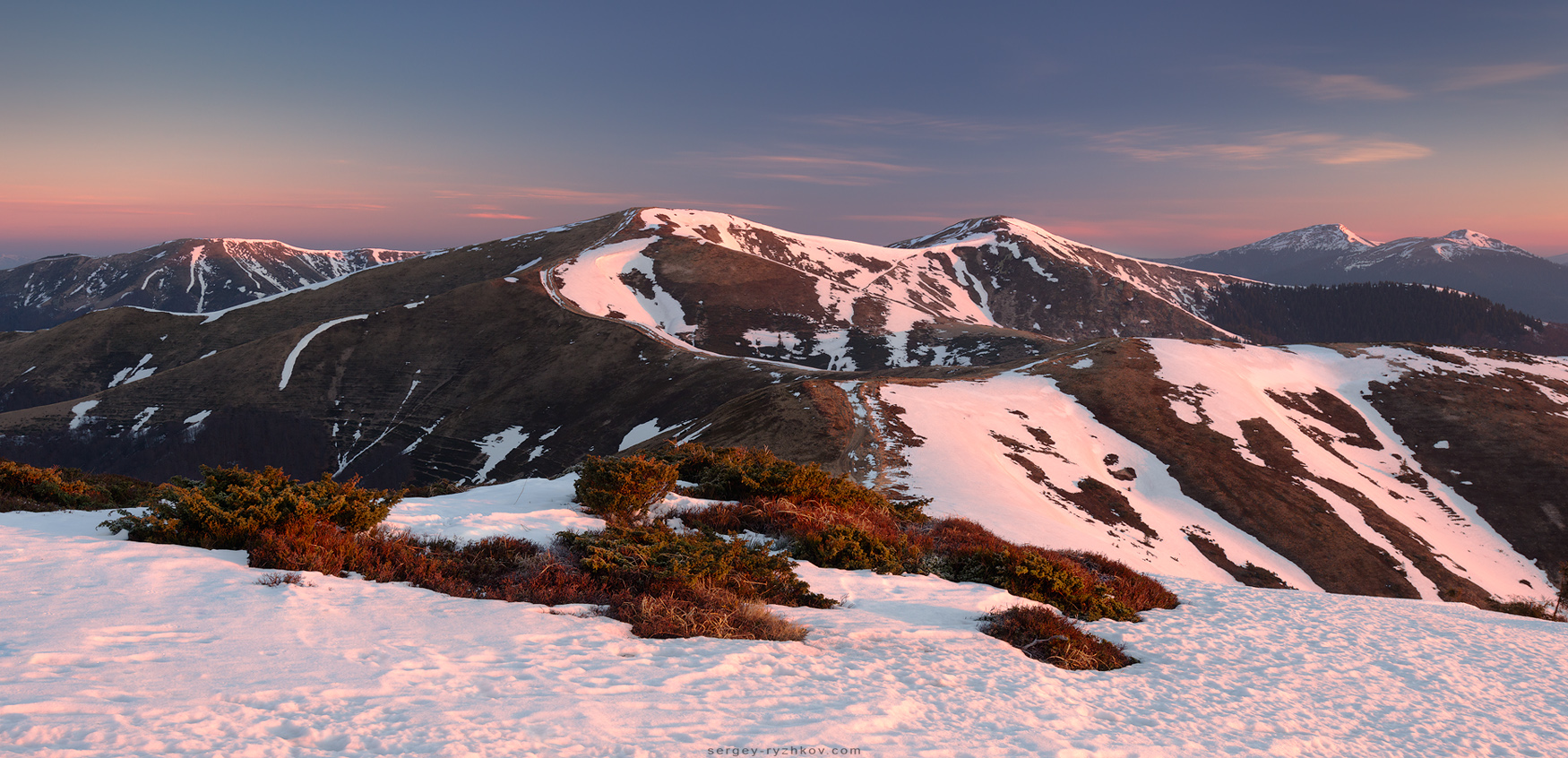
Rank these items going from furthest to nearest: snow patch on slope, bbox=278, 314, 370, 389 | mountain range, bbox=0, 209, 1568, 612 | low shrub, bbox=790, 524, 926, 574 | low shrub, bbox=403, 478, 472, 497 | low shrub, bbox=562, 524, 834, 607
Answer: snow patch on slope, bbox=278, 314, 370, 389
mountain range, bbox=0, 209, 1568, 612
low shrub, bbox=403, 478, 472, 497
low shrub, bbox=790, 524, 926, 574
low shrub, bbox=562, 524, 834, 607

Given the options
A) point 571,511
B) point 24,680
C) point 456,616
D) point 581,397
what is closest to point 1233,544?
point 571,511

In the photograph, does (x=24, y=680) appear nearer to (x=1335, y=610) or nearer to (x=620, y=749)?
(x=620, y=749)

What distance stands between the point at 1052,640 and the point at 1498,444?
304 ft

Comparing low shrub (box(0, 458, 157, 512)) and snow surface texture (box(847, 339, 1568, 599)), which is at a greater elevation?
low shrub (box(0, 458, 157, 512))

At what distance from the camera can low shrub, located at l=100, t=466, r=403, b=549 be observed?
416 inches

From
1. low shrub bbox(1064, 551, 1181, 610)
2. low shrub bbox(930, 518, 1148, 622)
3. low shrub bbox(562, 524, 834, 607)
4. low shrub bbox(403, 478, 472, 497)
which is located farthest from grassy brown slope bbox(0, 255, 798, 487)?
low shrub bbox(562, 524, 834, 607)

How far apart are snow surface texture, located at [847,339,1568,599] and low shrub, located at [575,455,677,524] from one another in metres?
20.3

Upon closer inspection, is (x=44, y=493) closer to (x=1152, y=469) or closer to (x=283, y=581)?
(x=283, y=581)

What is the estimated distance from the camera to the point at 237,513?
10617 mm

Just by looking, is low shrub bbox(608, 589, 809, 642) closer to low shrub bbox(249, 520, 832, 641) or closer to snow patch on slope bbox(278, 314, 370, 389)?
low shrub bbox(249, 520, 832, 641)

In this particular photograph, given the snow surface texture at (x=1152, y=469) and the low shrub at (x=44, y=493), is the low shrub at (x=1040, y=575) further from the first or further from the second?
the low shrub at (x=44, y=493)

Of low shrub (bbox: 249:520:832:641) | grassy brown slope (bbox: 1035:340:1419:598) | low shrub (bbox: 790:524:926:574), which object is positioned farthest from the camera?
grassy brown slope (bbox: 1035:340:1419:598)

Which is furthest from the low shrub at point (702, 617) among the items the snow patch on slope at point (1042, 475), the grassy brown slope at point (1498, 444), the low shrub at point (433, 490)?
the grassy brown slope at point (1498, 444)

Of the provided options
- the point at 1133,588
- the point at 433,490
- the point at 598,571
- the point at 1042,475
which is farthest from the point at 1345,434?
the point at 598,571
